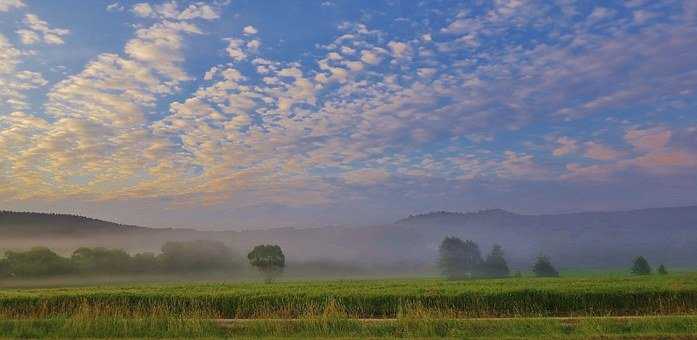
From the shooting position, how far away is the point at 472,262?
397 ft

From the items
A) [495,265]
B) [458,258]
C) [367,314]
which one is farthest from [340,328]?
[458,258]

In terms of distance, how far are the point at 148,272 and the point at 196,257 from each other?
50.1 ft

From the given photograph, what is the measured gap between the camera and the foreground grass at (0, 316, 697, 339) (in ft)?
66.0

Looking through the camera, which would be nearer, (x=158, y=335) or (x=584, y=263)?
(x=158, y=335)

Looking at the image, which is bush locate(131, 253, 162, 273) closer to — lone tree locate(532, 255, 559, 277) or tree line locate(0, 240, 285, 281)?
tree line locate(0, 240, 285, 281)

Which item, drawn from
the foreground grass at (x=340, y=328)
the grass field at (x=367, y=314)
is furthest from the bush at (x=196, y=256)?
the foreground grass at (x=340, y=328)

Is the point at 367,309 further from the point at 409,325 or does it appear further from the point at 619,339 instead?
the point at 619,339

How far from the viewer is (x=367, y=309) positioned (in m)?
34.0

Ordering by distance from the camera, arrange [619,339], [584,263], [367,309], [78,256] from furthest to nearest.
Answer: [584,263]
[78,256]
[367,309]
[619,339]

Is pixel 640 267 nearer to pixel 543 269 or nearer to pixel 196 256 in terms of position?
pixel 543 269

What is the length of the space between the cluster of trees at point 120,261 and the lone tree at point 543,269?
6175 centimetres

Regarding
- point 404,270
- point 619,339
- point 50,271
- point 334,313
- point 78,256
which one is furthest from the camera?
point 404,270

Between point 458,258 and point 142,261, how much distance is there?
2455 inches

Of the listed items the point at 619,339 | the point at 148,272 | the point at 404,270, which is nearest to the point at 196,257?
the point at 148,272
